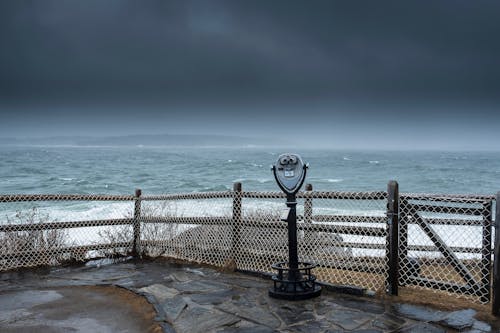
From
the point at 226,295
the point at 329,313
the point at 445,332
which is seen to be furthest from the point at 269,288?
the point at 445,332

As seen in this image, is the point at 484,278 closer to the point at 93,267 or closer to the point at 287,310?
the point at 287,310

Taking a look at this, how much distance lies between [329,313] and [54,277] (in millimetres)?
4458

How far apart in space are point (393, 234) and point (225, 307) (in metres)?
2.32

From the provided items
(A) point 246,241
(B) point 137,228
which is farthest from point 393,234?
(B) point 137,228

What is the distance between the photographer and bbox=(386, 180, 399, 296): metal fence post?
5891 millimetres

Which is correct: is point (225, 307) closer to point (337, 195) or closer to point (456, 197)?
point (337, 195)

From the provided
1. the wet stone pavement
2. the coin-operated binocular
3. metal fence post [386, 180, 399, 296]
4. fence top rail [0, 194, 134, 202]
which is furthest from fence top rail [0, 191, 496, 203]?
the wet stone pavement

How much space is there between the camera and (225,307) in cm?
561

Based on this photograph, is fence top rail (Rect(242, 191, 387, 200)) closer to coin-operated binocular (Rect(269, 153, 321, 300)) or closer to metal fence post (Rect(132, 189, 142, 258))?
coin-operated binocular (Rect(269, 153, 321, 300))

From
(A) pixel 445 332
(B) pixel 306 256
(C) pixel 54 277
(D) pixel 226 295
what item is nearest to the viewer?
(A) pixel 445 332

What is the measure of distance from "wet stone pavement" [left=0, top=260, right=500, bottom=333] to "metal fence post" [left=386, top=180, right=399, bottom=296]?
384 millimetres

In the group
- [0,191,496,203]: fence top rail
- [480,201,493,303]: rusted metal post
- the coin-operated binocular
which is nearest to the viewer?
[480,201,493,303]: rusted metal post

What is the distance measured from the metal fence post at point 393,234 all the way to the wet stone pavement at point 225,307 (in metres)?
0.38

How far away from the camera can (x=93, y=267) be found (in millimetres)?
8008
